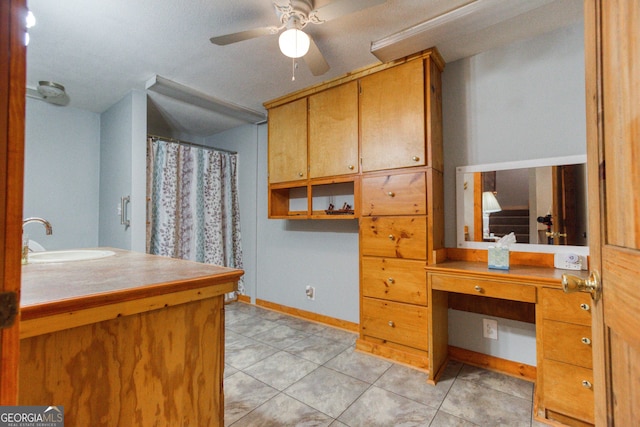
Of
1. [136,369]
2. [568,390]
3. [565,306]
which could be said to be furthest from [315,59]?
[568,390]

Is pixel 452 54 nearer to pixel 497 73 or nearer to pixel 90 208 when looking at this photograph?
pixel 497 73

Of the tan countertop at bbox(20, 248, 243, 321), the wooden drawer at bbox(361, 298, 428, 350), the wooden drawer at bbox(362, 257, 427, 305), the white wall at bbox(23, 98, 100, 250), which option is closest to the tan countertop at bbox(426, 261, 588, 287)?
the wooden drawer at bbox(362, 257, 427, 305)

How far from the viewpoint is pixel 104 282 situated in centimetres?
92

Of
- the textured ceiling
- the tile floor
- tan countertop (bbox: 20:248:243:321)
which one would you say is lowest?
the tile floor

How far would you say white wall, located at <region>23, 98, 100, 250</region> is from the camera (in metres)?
2.93

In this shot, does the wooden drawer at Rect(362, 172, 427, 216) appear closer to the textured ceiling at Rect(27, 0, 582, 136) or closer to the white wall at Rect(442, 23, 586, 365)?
the white wall at Rect(442, 23, 586, 365)

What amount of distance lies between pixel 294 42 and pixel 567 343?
219cm

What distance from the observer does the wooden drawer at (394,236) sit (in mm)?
2043

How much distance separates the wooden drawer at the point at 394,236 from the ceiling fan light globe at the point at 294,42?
4.21 feet

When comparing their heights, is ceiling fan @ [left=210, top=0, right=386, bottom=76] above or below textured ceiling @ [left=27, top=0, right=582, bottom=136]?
below

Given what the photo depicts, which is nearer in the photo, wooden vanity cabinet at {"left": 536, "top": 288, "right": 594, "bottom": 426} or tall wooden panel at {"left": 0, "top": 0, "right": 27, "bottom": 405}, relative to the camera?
tall wooden panel at {"left": 0, "top": 0, "right": 27, "bottom": 405}

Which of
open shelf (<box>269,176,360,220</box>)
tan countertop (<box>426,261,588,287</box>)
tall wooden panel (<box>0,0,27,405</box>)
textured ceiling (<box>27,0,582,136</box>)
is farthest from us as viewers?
open shelf (<box>269,176,360,220</box>)

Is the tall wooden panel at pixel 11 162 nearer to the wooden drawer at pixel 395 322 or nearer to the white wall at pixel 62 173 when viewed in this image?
the wooden drawer at pixel 395 322

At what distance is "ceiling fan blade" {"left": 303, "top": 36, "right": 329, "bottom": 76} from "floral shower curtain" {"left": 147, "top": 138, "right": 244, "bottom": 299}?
1.98m
